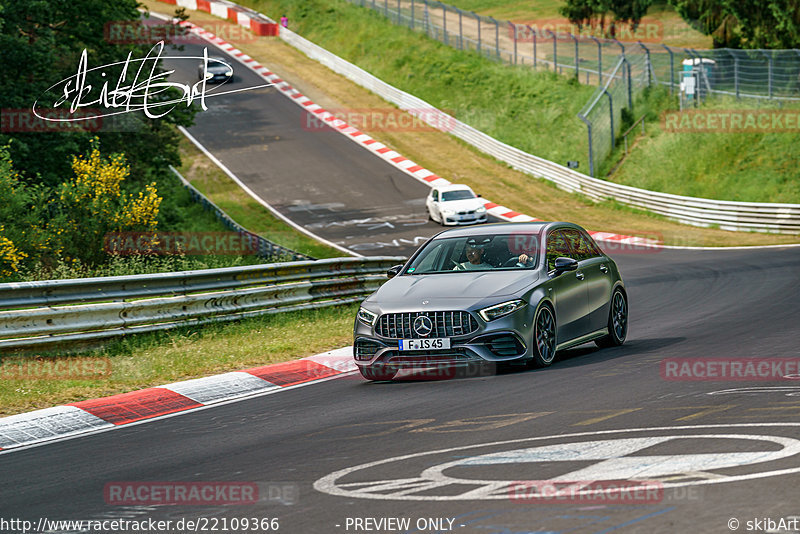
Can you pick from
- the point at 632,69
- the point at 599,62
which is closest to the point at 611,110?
the point at 632,69

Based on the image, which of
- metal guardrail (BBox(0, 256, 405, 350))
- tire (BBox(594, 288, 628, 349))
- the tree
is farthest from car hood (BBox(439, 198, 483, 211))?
the tree

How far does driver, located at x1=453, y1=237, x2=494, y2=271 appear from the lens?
11.1 m

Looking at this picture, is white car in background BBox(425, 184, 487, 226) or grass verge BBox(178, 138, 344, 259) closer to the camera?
grass verge BBox(178, 138, 344, 259)

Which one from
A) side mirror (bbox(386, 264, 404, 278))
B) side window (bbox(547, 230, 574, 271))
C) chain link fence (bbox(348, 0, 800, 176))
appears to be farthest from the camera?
chain link fence (bbox(348, 0, 800, 176))

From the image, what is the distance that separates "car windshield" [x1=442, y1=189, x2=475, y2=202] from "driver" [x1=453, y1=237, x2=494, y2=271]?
24315 mm

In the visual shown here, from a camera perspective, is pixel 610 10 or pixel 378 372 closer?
pixel 378 372

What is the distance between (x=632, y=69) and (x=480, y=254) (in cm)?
3379

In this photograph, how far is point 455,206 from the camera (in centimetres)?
3512

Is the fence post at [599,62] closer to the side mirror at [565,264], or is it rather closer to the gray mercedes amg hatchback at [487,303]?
the gray mercedes amg hatchback at [487,303]

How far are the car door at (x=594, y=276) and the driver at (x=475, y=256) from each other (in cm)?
118

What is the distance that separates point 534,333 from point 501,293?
1.74 ft

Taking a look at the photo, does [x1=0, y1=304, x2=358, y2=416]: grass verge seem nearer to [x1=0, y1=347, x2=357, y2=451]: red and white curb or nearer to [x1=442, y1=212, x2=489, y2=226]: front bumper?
[x1=0, y1=347, x2=357, y2=451]: red and white curb

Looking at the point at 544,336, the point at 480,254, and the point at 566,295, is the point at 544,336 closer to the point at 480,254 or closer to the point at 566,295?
the point at 566,295

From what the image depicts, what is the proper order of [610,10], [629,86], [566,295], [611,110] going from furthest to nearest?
[610,10] < [629,86] < [611,110] < [566,295]
